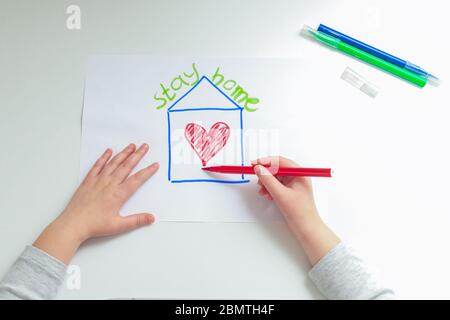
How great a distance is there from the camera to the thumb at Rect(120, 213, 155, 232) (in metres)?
0.61

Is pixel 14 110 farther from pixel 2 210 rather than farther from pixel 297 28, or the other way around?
pixel 297 28

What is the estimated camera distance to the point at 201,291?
0.59 meters

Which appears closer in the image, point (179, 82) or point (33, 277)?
point (33, 277)

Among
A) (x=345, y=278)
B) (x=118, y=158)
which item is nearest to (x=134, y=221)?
(x=118, y=158)

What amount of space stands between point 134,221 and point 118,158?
0.11 metres

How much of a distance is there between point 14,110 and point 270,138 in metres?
0.46

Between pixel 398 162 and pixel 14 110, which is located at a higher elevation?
pixel 14 110

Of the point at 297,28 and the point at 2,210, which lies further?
the point at 297,28

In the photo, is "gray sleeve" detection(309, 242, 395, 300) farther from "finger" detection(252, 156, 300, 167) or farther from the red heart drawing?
the red heart drawing

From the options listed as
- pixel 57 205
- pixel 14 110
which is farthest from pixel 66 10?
pixel 57 205

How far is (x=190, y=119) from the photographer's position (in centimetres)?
68

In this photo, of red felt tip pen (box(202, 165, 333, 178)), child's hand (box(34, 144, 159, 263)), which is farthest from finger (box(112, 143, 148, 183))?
red felt tip pen (box(202, 165, 333, 178))

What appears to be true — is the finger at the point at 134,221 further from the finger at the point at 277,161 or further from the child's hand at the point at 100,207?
the finger at the point at 277,161

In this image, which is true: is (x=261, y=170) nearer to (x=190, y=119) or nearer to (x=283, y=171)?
(x=283, y=171)
